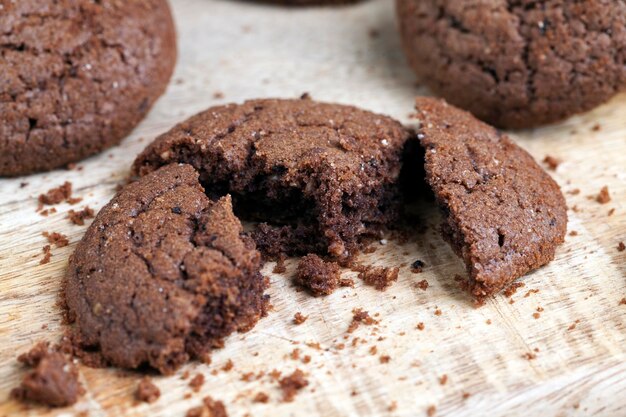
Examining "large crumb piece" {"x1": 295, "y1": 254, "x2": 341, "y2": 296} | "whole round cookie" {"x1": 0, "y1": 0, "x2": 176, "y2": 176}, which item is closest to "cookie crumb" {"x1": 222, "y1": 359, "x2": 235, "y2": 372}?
"large crumb piece" {"x1": 295, "y1": 254, "x2": 341, "y2": 296}

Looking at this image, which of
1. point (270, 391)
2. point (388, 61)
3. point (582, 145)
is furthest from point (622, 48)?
point (270, 391)

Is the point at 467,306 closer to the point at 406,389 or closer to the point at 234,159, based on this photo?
the point at 406,389

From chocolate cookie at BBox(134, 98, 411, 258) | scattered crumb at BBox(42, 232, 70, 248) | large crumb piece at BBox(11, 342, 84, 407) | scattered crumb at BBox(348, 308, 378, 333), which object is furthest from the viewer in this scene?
scattered crumb at BBox(42, 232, 70, 248)

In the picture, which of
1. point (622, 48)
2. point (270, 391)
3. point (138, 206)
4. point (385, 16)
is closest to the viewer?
point (270, 391)

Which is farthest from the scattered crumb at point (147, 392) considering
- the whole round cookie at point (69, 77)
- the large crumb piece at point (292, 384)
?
the whole round cookie at point (69, 77)

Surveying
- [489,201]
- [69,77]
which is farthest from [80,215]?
[489,201]

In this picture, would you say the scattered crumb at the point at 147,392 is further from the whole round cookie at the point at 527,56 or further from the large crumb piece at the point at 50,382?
the whole round cookie at the point at 527,56

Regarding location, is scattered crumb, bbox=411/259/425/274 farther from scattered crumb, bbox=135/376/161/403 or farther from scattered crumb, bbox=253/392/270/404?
scattered crumb, bbox=135/376/161/403
